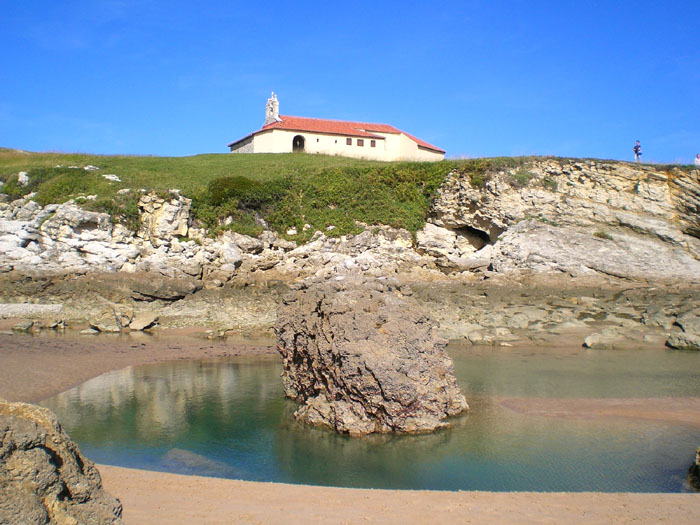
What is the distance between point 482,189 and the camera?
32750 mm

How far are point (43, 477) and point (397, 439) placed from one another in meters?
7.33

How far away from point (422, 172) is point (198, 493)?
97.5ft

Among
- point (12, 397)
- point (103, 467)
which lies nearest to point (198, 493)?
point (103, 467)

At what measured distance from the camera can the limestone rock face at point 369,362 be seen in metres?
11.0

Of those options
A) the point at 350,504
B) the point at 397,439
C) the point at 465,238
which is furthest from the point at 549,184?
the point at 350,504

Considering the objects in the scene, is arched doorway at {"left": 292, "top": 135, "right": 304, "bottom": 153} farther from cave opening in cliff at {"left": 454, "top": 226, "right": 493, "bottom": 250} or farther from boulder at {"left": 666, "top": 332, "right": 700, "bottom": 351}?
boulder at {"left": 666, "top": 332, "right": 700, "bottom": 351}

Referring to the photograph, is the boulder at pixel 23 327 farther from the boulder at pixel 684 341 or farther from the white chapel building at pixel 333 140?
the white chapel building at pixel 333 140

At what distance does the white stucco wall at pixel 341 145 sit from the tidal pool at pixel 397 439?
3420 cm

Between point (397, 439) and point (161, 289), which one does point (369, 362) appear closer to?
point (397, 439)

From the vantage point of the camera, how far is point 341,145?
4938cm

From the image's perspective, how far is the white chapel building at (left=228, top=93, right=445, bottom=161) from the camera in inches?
1890

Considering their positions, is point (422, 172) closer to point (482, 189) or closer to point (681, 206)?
point (482, 189)

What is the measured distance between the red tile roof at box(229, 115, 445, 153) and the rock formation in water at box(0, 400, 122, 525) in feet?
147

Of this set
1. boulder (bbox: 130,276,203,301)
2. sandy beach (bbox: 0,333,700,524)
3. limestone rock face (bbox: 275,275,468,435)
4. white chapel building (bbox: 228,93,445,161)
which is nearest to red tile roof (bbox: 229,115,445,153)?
white chapel building (bbox: 228,93,445,161)
